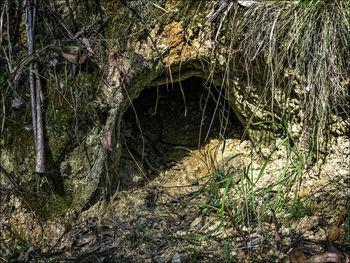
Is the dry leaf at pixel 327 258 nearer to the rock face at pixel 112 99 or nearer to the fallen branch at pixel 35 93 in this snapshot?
the rock face at pixel 112 99

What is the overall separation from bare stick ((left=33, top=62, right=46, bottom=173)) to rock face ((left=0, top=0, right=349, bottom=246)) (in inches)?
2.1

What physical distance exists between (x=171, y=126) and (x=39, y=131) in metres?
1.10

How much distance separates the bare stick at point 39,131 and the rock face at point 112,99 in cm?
5

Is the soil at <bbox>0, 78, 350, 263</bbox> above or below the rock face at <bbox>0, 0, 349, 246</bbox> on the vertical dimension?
below

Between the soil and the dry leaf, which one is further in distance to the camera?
the soil

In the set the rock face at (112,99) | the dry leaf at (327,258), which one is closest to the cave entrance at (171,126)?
the rock face at (112,99)

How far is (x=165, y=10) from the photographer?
2324mm

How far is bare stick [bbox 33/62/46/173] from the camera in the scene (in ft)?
7.28

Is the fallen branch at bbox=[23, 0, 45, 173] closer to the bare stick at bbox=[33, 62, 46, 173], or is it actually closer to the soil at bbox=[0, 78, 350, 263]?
the bare stick at bbox=[33, 62, 46, 173]

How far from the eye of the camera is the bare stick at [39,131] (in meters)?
2.22

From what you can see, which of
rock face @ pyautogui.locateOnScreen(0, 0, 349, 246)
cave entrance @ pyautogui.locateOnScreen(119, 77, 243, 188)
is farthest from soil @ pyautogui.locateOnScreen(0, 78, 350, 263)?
rock face @ pyautogui.locateOnScreen(0, 0, 349, 246)

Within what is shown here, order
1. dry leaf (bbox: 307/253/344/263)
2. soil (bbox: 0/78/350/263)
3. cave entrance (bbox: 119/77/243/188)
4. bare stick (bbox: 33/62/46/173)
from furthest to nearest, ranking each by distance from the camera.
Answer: cave entrance (bbox: 119/77/243/188)
bare stick (bbox: 33/62/46/173)
soil (bbox: 0/78/350/263)
dry leaf (bbox: 307/253/344/263)

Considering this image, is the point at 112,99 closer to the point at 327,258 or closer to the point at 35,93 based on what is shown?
the point at 35,93

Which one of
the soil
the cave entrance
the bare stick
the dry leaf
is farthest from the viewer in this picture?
the cave entrance
